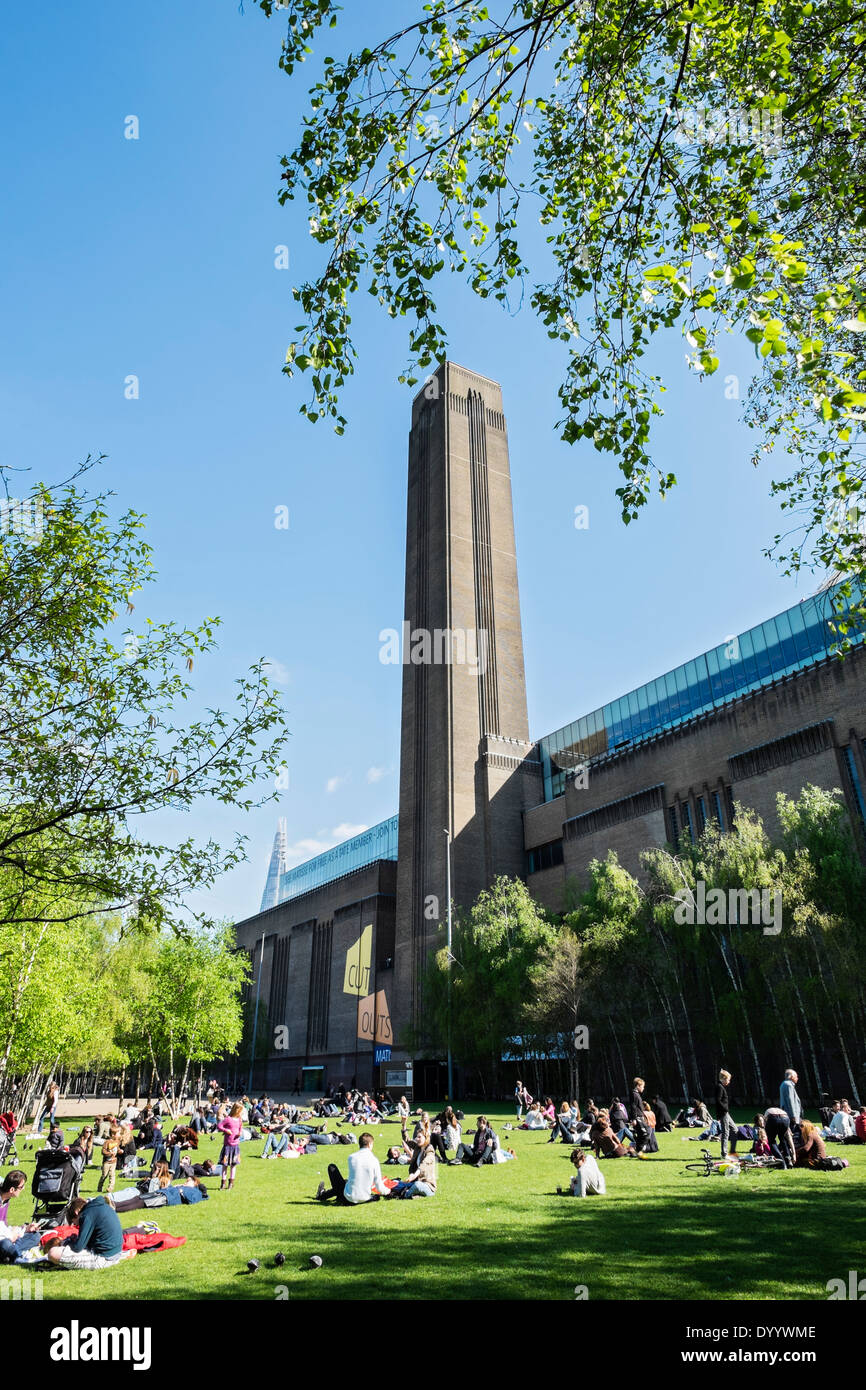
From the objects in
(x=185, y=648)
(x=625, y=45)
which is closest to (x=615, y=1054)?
(x=185, y=648)

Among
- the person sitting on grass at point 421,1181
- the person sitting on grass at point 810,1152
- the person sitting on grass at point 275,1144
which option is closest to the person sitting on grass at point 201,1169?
the person sitting on grass at point 275,1144

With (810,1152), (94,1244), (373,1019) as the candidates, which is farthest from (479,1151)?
(373,1019)

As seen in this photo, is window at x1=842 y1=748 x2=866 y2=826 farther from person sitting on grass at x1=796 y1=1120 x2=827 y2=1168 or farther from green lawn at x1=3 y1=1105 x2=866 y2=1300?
green lawn at x1=3 y1=1105 x2=866 y2=1300

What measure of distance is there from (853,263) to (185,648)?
1121cm

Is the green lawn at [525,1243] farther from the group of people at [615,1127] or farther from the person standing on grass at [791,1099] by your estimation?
the group of people at [615,1127]

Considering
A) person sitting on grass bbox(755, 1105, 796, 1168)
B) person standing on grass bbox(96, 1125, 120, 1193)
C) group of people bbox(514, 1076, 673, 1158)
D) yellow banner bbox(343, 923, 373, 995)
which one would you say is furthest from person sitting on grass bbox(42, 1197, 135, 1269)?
yellow banner bbox(343, 923, 373, 995)

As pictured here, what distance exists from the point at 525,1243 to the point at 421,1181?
214 inches

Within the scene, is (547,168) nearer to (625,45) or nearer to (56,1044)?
(625,45)

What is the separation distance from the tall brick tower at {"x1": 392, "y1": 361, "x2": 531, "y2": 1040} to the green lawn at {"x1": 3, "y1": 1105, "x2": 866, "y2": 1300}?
4197 cm

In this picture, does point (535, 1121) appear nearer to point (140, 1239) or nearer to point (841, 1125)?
point (841, 1125)

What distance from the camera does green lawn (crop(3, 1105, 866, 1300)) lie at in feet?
24.2

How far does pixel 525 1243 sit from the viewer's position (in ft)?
30.5

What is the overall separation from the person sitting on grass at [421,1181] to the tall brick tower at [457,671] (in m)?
40.4

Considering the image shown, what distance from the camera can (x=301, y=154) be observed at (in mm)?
7797
